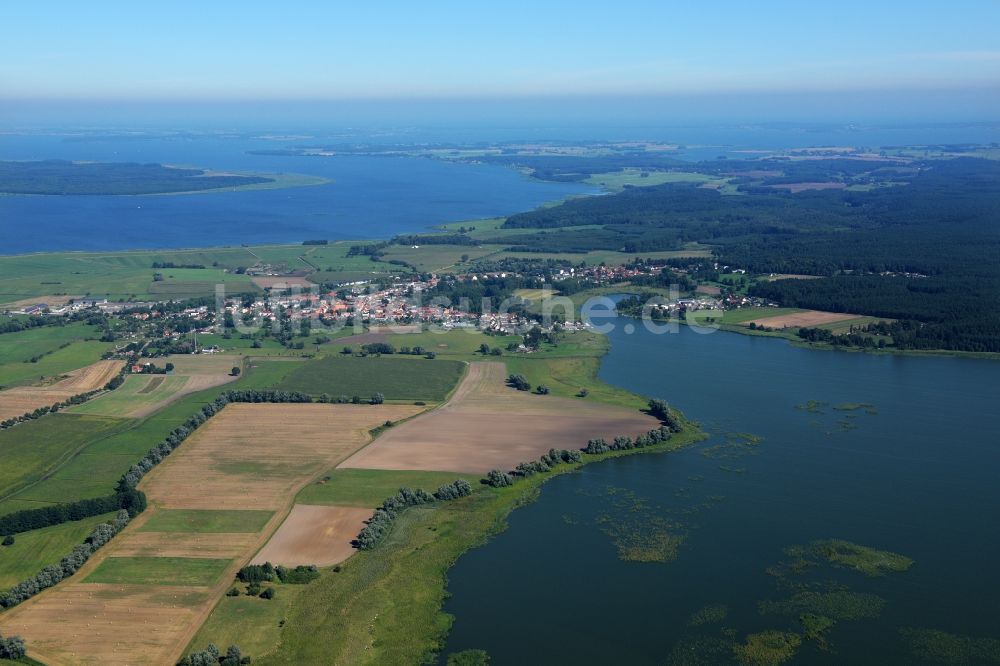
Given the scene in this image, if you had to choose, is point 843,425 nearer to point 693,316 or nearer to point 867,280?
point 693,316

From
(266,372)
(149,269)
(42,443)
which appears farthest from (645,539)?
(149,269)

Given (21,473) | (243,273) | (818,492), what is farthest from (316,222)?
(818,492)

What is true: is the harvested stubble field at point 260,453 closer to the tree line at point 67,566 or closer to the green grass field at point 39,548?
the tree line at point 67,566

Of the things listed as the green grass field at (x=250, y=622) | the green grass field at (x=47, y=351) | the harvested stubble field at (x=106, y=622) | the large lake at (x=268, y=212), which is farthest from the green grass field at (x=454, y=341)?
the large lake at (x=268, y=212)

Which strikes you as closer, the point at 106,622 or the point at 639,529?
the point at 106,622

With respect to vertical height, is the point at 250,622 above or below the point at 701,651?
below

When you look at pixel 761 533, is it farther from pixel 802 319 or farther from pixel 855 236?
pixel 855 236

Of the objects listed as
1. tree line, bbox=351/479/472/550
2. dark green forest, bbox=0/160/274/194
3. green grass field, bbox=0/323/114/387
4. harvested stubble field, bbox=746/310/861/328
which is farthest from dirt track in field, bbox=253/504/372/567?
dark green forest, bbox=0/160/274/194
